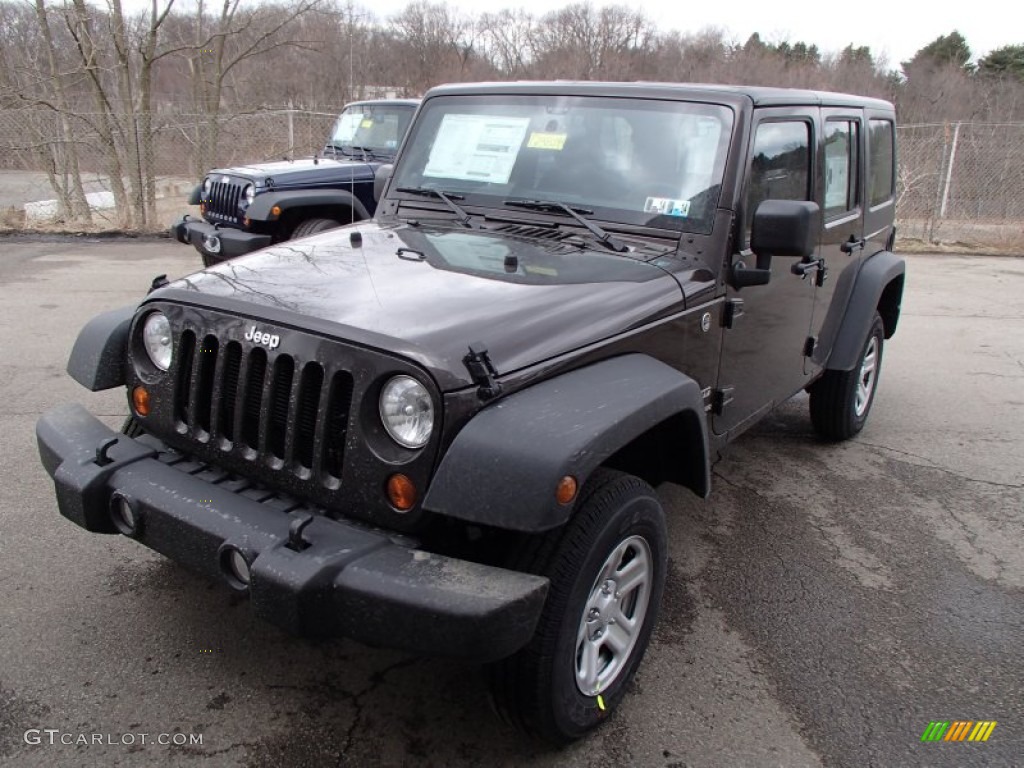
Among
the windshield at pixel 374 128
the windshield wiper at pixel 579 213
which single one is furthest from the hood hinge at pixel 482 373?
the windshield at pixel 374 128

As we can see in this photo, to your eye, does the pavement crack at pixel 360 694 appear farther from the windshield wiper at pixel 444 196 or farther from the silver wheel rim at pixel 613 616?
the windshield wiper at pixel 444 196

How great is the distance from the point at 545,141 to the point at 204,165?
39.2 ft

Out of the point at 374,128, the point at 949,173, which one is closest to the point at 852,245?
the point at 374,128

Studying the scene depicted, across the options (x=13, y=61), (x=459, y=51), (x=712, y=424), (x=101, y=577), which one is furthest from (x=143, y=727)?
(x=459, y=51)

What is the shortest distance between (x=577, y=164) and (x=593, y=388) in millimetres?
1340

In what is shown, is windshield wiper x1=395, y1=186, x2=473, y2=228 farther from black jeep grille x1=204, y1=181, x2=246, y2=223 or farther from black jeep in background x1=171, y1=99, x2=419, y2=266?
black jeep grille x1=204, y1=181, x2=246, y2=223

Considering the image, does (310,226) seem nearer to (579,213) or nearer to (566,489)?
(579,213)

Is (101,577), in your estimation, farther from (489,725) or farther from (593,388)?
(593,388)

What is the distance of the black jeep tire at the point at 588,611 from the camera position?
7.30 ft

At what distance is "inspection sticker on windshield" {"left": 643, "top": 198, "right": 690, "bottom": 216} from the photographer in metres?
3.18

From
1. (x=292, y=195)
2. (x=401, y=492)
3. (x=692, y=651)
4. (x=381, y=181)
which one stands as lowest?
(x=692, y=651)

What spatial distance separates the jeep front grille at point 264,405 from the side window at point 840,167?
2887 millimetres

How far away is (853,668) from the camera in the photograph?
2938mm

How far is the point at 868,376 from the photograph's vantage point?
5227 millimetres
